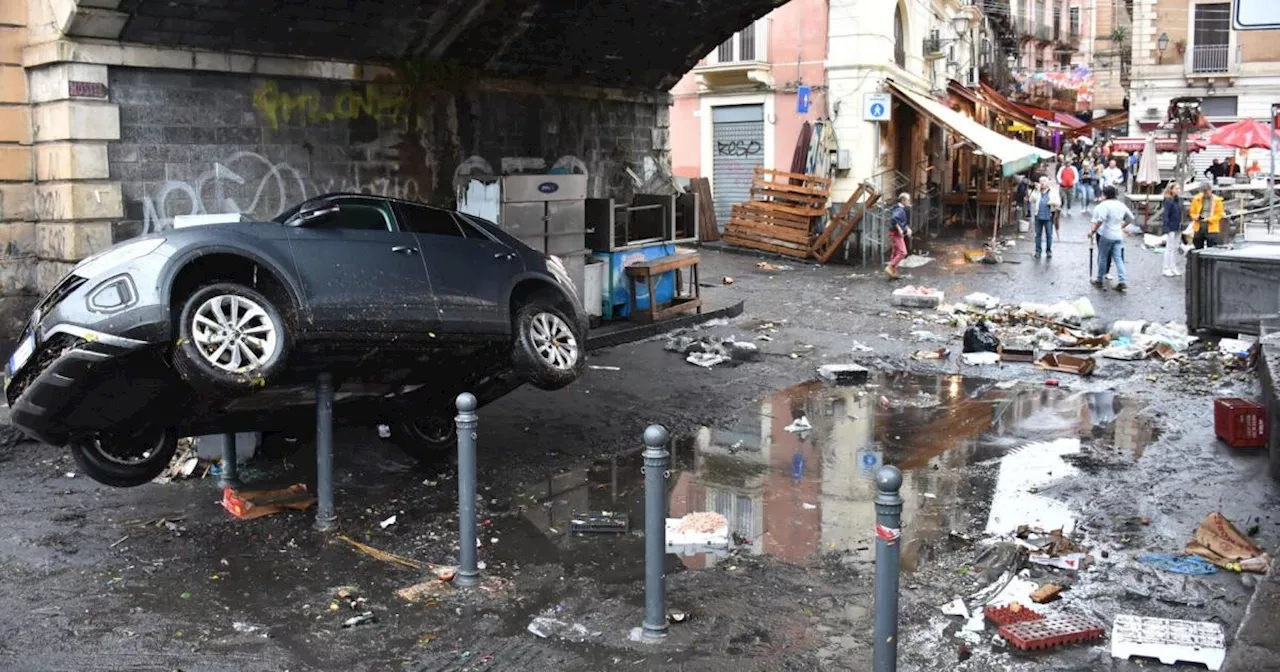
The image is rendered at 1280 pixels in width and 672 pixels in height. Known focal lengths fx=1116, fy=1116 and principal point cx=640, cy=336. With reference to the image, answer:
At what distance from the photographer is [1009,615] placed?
5.71 m

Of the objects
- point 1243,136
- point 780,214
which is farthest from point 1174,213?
point 780,214

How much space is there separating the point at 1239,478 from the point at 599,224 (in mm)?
8267

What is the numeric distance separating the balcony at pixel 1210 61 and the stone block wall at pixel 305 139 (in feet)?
120

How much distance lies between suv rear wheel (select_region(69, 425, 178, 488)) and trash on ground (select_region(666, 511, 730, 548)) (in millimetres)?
3291

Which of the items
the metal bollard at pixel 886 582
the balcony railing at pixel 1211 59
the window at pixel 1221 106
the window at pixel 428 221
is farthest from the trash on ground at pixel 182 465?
the balcony railing at pixel 1211 59

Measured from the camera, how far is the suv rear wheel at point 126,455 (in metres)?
7.05

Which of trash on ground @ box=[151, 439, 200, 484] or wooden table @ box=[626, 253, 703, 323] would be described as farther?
wooden table @ box=[626, 253, 703, 323]

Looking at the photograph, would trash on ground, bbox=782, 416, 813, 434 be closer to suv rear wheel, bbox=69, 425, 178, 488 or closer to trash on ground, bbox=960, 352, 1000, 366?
trash on ground, bbox=960, 352, 1000, 366

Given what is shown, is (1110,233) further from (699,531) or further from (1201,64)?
(1201,64)

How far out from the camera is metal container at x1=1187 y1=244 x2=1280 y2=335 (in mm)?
12461

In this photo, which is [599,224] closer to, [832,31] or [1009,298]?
[1009,298]

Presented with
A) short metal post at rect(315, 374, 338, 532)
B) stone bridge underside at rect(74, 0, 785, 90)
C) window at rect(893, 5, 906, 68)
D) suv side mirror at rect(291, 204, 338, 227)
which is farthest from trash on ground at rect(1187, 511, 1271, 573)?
window at rect(893, 5, 906, 68)

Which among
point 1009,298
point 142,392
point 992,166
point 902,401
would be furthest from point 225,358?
point 992,166

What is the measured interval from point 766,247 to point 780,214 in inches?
30.6
